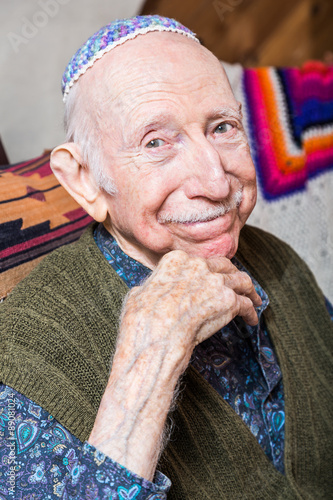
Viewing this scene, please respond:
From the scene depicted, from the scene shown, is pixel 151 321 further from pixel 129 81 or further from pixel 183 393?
pixel 129 81

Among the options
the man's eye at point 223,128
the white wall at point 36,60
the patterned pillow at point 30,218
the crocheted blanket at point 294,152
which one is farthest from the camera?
the crocheted blanket at point 294,152

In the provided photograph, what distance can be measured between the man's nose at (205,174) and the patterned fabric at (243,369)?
0.24m

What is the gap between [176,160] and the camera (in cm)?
97

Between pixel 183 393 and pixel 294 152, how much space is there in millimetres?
1274

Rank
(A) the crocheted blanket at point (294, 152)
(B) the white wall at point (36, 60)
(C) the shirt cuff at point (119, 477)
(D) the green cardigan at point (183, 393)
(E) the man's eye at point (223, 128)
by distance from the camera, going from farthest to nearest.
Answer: (A) the crocheted blanket at point (294, 152)
(B) the white wall at point (36, 60)
(E) the man's eye at point (223, 128)
(D) the green cardigan at point (183, 393)
(C) the shirt cuff at point (119, 477)

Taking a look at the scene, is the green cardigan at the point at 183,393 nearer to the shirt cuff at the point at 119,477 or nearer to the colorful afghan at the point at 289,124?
the shirt cuff at the point at 119,477

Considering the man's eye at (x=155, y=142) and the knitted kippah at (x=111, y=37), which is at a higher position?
the knitted kippah at (x=111, y=37)

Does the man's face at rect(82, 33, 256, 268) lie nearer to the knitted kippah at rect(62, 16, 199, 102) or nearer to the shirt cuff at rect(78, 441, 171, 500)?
the knitted kippah at rect(62, 16, 199, 102)

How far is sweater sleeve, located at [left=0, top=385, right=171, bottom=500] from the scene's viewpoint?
77cm

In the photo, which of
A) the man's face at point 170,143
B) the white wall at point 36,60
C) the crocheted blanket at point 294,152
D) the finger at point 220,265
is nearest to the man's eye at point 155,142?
the man's face at point 170,143

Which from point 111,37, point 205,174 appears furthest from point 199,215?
point 111,37

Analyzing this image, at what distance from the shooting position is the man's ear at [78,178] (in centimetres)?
107

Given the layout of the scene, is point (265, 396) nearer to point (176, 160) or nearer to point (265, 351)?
point (265, 351)

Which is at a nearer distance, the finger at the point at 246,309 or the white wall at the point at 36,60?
the finger at the point at 246,309
